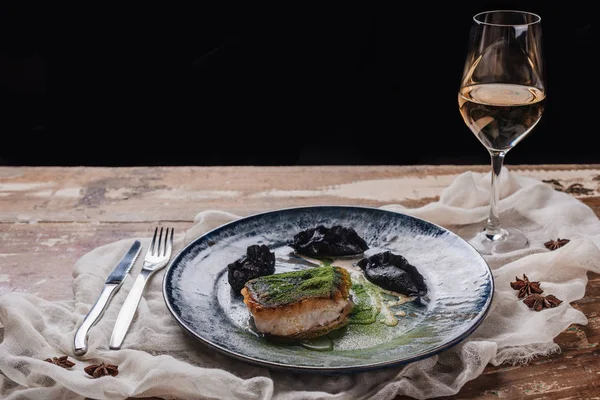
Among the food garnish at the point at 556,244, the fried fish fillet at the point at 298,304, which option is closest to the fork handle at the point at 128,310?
the fried fish fillet at the point at 298,304

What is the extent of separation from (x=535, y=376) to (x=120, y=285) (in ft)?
2.76

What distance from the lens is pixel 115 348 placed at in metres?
1.33

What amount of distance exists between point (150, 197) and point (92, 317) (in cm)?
73

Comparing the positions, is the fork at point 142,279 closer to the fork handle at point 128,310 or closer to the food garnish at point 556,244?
the fork handle at point 128,310

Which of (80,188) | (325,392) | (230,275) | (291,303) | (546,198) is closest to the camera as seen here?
(325,392)

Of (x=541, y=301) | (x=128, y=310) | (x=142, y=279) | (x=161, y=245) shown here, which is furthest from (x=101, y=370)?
(x=541, y=301)

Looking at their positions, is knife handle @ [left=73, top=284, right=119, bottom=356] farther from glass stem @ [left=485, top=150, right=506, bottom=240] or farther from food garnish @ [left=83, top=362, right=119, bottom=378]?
glass stem @ [left=485, top=150, right=506, bottom=240]

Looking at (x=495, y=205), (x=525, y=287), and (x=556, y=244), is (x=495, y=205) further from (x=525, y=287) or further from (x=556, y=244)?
(x=525, y=287)

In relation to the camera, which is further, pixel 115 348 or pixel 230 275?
pixel 230 275
